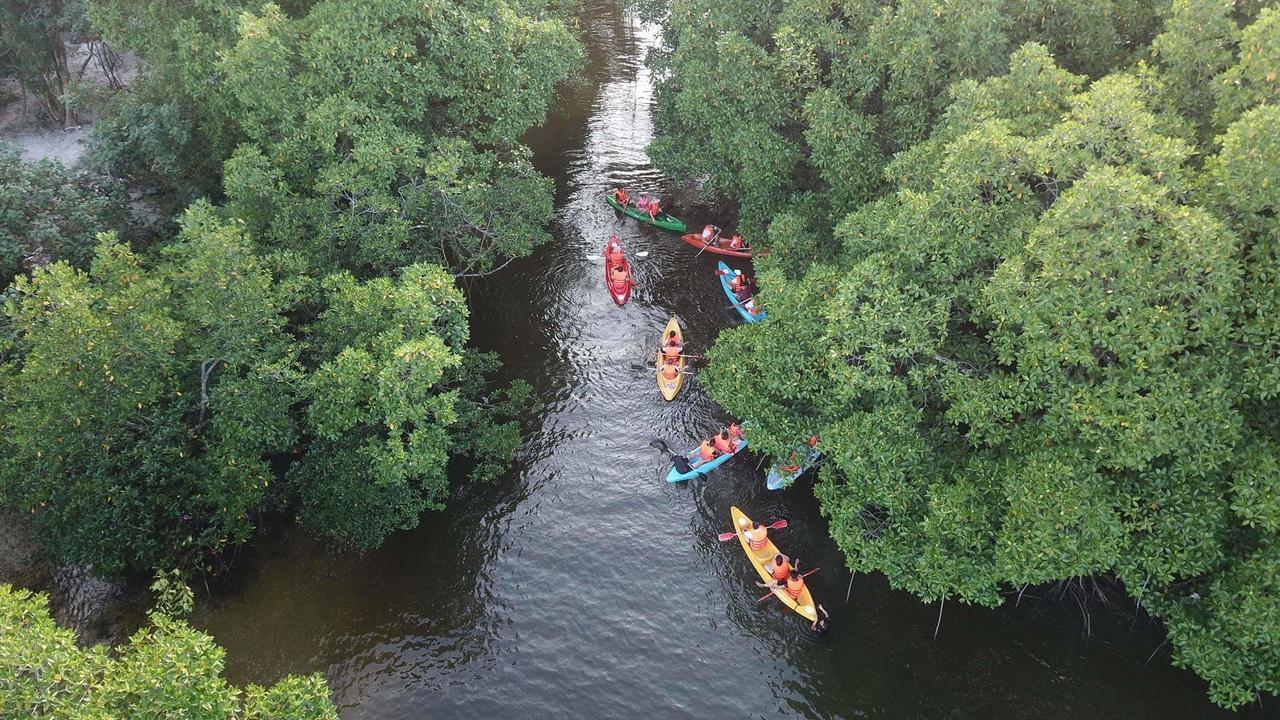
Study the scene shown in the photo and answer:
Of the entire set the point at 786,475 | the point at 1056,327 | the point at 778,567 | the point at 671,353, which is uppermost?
the point at 1056,327

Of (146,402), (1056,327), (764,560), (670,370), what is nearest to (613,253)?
(670,370)

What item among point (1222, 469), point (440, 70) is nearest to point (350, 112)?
point (440, 70)

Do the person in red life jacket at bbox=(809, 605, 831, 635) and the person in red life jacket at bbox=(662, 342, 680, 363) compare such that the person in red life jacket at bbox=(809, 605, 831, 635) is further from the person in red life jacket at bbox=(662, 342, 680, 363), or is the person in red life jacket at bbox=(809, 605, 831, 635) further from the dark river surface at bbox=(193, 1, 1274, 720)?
the person in red life jacket at bbox=(662, 342, 680, 363)

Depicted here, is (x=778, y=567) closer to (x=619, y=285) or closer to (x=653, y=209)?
(x=619, y=285)

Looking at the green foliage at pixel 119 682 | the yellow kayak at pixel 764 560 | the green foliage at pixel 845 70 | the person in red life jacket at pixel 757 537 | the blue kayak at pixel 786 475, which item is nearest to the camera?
the green foliage at pixel 119 682

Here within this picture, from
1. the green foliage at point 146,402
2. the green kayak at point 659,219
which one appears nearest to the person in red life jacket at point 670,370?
the green kayak at point 659,219

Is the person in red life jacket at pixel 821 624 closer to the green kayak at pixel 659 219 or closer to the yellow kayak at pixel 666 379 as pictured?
the yellow kayak at pixel 666 379

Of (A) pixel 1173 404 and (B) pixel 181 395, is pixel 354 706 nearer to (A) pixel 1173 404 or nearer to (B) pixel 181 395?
(B) pixel 181 395
